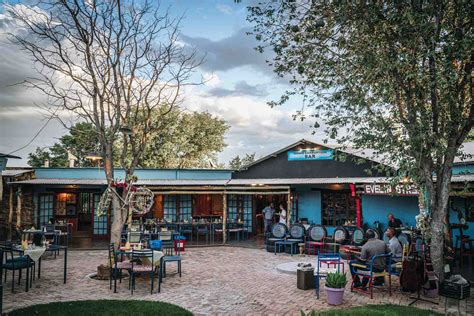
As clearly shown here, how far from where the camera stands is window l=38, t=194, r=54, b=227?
1775 centimetres

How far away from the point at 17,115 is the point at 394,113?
1247 cm

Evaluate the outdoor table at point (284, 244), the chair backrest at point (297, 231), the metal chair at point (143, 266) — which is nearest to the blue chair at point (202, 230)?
the outdoor table at point (284, 244)

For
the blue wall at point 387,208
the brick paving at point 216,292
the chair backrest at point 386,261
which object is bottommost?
the brick paving at point 216,292

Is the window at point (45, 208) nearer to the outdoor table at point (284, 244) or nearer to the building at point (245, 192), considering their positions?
the building at point (245, 192)

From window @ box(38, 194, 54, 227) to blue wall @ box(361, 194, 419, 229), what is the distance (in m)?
14.9

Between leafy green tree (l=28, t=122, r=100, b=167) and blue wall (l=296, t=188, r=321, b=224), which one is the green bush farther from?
leafy green tree (l=28, t=122, r=100, b=167)

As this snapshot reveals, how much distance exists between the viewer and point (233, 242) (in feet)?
53.1

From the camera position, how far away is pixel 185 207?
736 inches

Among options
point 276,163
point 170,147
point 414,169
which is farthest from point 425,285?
point 170,147

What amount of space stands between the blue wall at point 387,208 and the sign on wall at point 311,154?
95.6 inches

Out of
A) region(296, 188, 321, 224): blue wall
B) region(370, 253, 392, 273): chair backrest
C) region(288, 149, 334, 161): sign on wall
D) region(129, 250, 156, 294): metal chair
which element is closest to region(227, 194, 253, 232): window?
region(296, 188, 321, 224): blue wall

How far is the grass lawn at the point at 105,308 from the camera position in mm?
6520

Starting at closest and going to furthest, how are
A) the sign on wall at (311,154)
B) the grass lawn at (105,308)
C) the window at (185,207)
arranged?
the grass lawn at (105,308) → the sign on wall at (311,154) → the window at (185,207)

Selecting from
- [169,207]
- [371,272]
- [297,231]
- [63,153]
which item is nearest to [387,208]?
[297,231]
